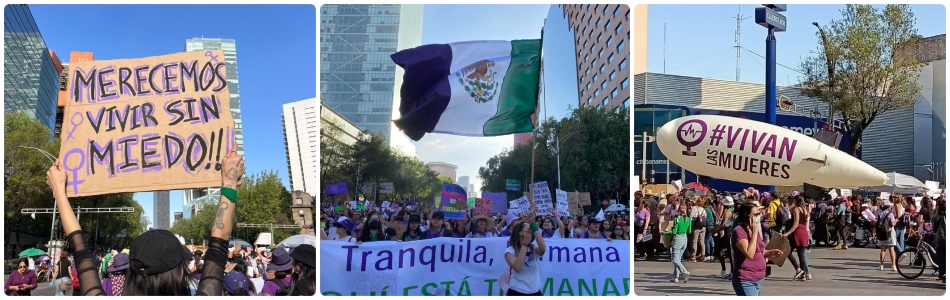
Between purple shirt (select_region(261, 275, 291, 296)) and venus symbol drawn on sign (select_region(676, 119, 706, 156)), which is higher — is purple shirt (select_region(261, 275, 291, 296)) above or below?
below

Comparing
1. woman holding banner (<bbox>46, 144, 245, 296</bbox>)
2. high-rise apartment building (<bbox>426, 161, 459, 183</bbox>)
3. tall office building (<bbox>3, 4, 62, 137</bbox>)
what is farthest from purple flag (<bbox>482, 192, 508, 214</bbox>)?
woman holding banner (<bbox>46, 144, 245, 296</bbox>)

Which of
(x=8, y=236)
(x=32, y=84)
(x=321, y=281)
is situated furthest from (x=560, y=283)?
(x=8, y=236)

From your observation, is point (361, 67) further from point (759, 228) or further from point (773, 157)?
point (759, 228)

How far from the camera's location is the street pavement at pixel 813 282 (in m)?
9.99

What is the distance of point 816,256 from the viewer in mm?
14992

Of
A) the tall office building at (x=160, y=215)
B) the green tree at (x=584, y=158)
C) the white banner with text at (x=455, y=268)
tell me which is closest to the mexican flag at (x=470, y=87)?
the white banner with text at (x=455, y=268)

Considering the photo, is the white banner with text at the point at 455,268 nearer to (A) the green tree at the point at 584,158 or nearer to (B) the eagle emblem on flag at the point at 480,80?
(B) the eagle emblem on flag at the point at 480,80

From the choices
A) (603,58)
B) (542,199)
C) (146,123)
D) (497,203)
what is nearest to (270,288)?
(146,123)

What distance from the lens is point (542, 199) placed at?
1187 cm

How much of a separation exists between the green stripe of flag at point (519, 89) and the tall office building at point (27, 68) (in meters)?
4.43

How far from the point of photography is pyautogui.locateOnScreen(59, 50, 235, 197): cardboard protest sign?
5.57 m

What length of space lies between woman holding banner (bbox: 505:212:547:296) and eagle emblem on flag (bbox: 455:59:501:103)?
8.31 feet

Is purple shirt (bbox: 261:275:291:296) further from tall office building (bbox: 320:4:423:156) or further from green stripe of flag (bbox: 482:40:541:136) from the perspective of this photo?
tall office building (bbox: 320:4:423:156)

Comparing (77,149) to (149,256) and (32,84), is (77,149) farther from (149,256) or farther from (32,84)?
(32,84)
